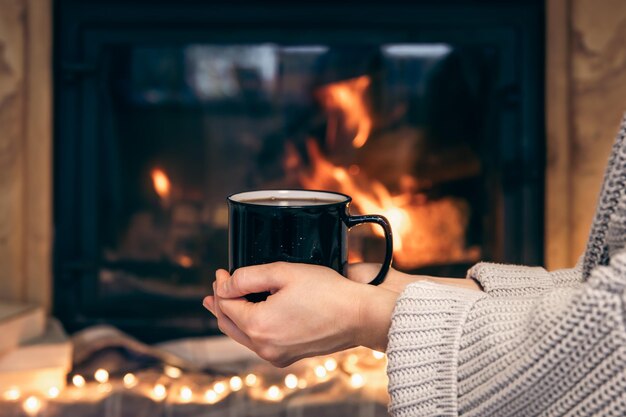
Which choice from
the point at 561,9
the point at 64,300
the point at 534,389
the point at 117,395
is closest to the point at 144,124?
the point at 64,300

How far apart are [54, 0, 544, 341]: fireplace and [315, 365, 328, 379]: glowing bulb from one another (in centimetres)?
29

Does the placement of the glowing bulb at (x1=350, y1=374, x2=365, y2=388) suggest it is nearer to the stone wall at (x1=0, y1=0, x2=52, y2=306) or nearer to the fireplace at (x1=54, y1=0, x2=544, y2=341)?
the fireplace at (x1=54, y1=0, x2=544, y2=341)

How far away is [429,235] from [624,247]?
41.9 inches

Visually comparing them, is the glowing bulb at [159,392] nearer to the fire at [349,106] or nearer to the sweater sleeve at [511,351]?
the fire at [349,106]

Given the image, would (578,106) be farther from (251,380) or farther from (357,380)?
(251,380)

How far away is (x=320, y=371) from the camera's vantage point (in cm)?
141

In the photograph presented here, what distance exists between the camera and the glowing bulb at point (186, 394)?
1281mm

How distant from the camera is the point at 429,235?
1561mm

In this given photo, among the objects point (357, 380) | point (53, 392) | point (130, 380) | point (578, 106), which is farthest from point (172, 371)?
point (578, 106)

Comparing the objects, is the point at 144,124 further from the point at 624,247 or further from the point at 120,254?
the point at 624,247

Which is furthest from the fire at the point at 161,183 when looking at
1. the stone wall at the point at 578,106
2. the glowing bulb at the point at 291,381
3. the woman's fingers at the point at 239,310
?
the woman's fingers at the point at 239,310

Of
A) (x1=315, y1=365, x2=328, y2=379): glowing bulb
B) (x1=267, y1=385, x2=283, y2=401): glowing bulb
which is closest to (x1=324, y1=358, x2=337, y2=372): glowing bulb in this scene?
(x1=315, y1=365, x2=328, y2=379): glowing bulb

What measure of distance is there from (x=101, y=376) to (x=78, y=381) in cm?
4

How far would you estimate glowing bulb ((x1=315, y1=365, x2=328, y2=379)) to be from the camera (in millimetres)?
1385
